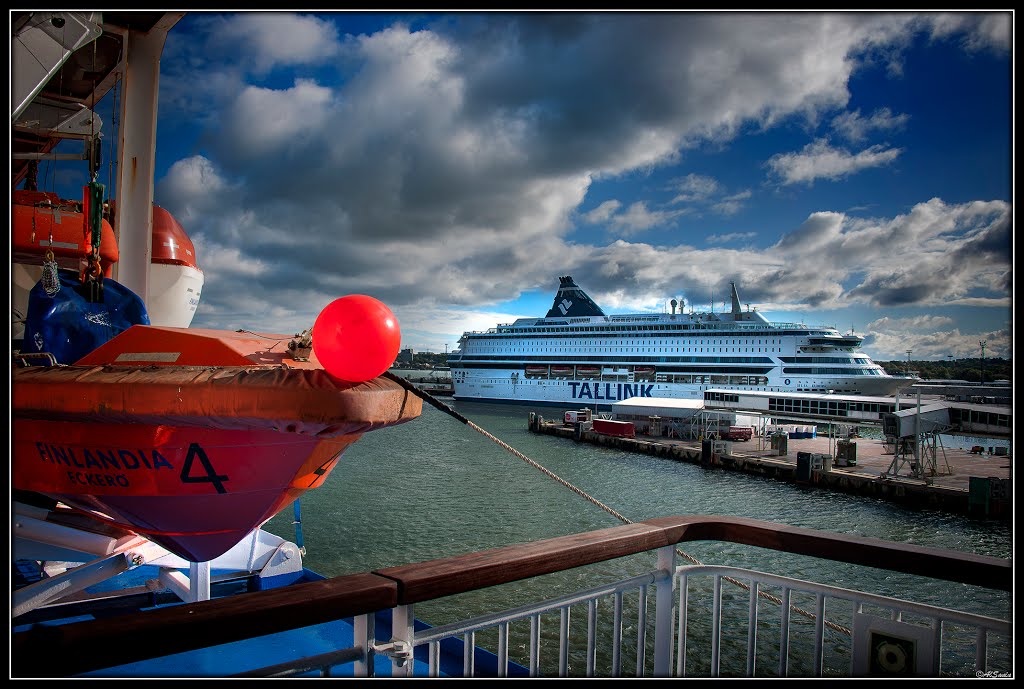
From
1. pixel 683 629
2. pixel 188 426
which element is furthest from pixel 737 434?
pixel 683 629

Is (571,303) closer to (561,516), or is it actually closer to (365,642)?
(561,516)

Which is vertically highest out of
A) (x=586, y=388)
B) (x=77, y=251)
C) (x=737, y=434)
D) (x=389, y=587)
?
(x=77, y=251)

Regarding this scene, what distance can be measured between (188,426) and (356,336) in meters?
1.79

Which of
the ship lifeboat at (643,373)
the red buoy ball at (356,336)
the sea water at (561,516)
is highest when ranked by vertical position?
the red buoy ball at (356,336)

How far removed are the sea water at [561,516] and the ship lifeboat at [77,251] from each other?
558 cm

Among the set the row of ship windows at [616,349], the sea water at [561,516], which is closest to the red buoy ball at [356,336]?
the sea water at [561,516]

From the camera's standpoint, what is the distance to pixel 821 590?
1995 mm

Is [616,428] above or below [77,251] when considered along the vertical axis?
below

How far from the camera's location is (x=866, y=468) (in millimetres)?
22000

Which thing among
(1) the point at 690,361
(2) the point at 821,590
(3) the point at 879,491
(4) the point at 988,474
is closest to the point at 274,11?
(2) the point at 821,590

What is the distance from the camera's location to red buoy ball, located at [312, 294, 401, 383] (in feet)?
6.59

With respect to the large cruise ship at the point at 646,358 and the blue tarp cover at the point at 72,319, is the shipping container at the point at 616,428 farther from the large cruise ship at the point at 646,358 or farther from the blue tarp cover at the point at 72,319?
the blue tarp cover at the point at 72,319

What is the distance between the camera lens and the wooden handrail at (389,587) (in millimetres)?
1078

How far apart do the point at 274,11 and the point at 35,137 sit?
10.9 meters
